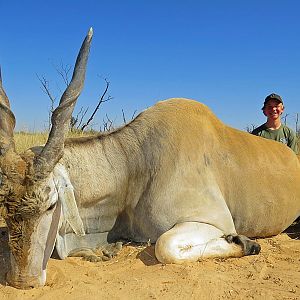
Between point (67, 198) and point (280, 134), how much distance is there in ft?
14.9

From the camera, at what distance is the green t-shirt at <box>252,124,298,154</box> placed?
776cm

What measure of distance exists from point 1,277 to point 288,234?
3.39m

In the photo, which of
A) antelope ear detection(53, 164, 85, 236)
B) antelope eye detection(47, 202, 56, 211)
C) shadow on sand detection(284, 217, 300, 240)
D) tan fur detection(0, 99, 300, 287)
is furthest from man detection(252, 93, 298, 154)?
antelope eye detection(47, 202, 56, 211)

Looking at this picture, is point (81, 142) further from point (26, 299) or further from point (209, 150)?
point (26, 299)

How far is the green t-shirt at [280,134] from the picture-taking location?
7762 mm

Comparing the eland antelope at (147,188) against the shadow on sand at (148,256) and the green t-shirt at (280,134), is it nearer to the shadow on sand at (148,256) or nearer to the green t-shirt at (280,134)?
the shadow on sand at (148,256)

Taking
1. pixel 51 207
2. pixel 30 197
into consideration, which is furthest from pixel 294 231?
pixel 30 197

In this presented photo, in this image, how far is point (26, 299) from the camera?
3479 mm

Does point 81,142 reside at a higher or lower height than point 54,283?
higher

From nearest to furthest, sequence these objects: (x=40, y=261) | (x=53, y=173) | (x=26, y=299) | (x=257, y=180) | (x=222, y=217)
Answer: (x=26, y=299)
(x=40, y=261)
(x=53, y=173)
(x=222, y=217)
(x=257, y=180)

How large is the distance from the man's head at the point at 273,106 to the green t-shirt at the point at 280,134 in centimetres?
23

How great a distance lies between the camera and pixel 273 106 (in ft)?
24.8

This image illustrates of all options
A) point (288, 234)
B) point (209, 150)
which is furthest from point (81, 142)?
point (288, 234)

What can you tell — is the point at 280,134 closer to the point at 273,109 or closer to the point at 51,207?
the point at 273,109
